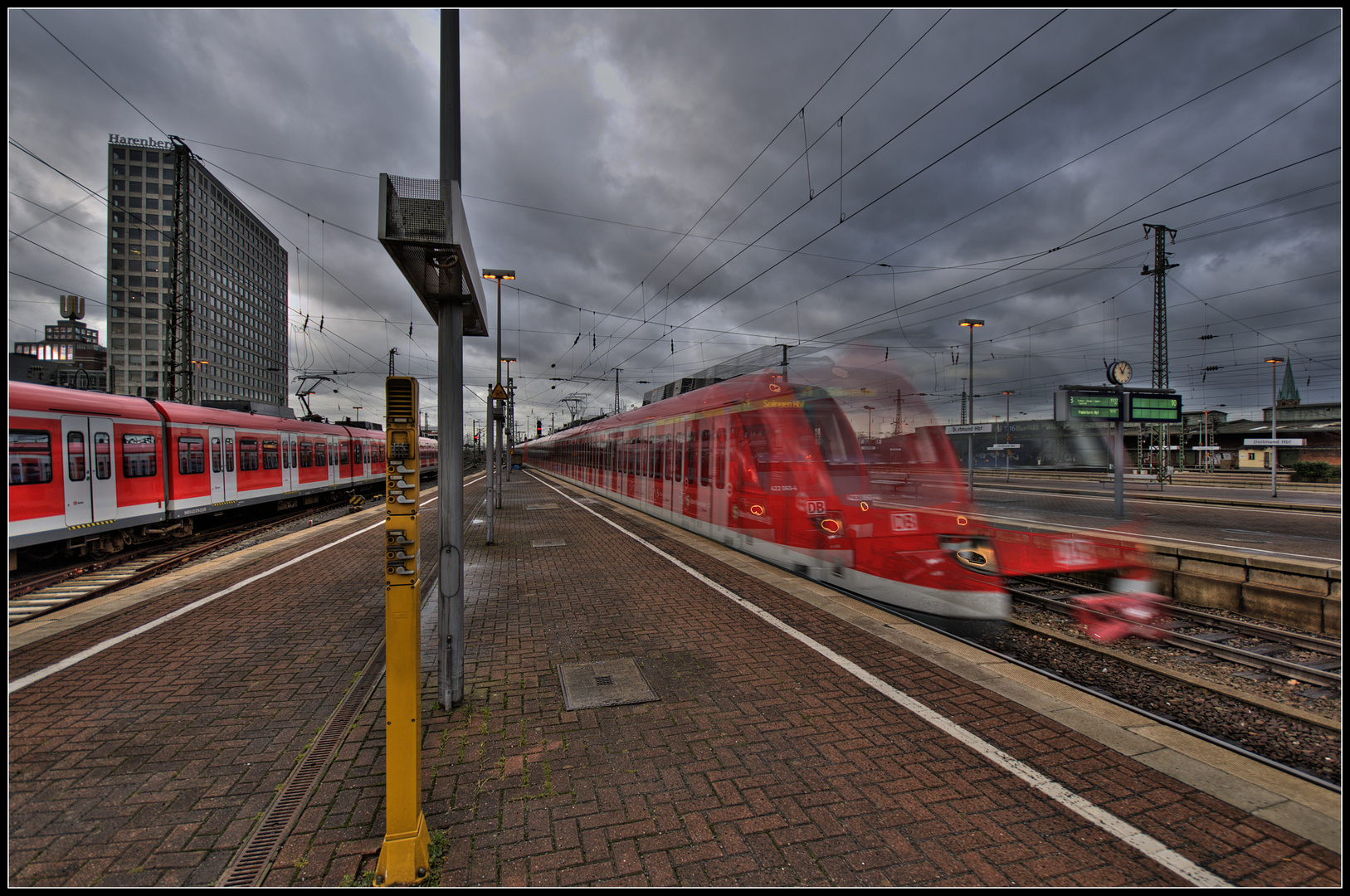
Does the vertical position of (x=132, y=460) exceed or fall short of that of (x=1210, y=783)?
it exceeds it

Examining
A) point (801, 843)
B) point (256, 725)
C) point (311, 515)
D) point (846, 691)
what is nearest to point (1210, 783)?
point (846, 691)

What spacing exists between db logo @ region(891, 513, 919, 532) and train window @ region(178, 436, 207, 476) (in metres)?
15.1

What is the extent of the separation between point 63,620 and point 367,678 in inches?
173

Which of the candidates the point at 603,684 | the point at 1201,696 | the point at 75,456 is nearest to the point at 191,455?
the point at 75,456

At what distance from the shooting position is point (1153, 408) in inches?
672

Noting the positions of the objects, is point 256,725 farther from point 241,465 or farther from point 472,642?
point 241,465

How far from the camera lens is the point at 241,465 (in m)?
14.8

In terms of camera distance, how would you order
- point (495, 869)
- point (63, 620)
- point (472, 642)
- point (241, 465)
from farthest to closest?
1. point (241, 465)
2. point (63, 620)
3. point (472, 642)
4. point (495, 869)

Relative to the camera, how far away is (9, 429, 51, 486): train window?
815 cm

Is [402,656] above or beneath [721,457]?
beneath

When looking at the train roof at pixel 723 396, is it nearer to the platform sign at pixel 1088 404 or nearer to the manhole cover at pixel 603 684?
the manhole cover at pixel 603 684

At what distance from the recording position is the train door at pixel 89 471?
914 cm

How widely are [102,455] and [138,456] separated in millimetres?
971

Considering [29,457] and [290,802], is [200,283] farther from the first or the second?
[290,802]
